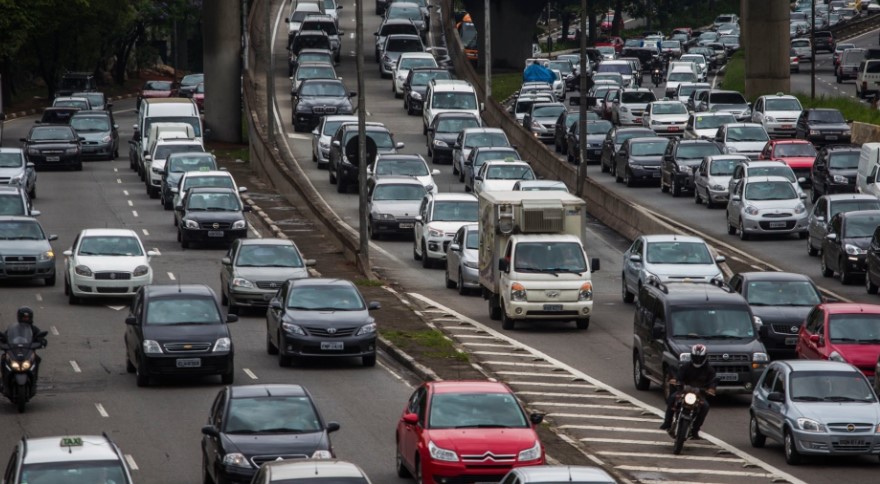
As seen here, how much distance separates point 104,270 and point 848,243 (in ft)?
52.1

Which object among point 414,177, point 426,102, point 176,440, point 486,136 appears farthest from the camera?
point 426,102

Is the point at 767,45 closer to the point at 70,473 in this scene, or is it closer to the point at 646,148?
the point at 646,148

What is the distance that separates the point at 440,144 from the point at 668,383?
36946 millimetres

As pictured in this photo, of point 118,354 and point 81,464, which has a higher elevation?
point 81,464

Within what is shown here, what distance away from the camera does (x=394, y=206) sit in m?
49.5

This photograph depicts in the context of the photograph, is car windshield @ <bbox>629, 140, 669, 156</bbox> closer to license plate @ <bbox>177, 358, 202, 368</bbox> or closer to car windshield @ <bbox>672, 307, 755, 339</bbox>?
car windshield @ <bbox>672, 307, 755, 339</bbox>

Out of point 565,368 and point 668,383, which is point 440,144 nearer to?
point 565,368

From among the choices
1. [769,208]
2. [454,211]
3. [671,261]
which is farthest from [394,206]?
[671,261]

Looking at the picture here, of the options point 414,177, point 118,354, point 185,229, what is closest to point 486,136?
point 414,177

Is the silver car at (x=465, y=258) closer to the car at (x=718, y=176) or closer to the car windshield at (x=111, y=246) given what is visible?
the car windshield at (x=111, y=246)

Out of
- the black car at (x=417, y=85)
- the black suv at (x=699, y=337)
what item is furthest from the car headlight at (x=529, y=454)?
the black car at (x=417, y=85)

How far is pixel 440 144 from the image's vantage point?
62.6 meters

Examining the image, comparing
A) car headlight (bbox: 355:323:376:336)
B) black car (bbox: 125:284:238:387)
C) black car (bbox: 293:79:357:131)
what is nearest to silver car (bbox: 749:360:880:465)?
car headlight (bbox: 355:323:376:336)

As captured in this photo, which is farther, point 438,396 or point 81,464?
point 438,396
